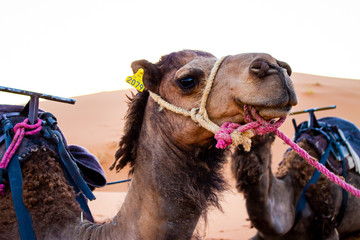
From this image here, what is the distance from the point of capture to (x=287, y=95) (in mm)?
1740

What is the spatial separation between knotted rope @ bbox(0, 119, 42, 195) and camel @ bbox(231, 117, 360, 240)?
6.89 feet

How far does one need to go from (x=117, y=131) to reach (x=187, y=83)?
1700 cm

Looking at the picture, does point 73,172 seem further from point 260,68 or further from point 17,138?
point 260,68

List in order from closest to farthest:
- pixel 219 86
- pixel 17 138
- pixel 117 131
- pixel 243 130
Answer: pixel 243 130 → pixel 219 86 → pixel 17 138 → pixel 117 131

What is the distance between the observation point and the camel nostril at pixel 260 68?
1.76 meters

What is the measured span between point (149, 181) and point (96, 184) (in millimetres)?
1196

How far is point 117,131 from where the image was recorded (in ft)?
61.7

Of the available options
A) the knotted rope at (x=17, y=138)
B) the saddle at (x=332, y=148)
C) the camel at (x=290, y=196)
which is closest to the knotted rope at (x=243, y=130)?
the knotted rope at (x=17, y=138)

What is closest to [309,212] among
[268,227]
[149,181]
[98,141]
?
[268,227]

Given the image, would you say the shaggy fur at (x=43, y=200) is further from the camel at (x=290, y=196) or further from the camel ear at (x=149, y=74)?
the camel at (x=290, y=196)

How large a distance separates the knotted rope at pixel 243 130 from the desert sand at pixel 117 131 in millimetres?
799

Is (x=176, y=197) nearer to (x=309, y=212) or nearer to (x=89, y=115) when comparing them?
(x=309, y=212)

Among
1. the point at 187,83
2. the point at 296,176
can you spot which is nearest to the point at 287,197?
the point at 296,176

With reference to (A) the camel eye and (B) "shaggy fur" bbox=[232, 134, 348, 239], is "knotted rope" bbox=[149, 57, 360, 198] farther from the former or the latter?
(B) "shaggy fur" bbox=[232, 134, 348, 239]
